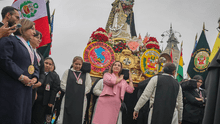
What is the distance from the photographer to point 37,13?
5.54m

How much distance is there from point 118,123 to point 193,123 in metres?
2.12

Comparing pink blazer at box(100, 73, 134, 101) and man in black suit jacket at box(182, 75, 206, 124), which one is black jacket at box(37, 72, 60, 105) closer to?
pink blazer at box(100, 73, 134, 101)

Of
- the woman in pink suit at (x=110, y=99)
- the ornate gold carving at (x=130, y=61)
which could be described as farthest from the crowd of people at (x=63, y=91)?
the ornate gold carving at (x=130, y=61)

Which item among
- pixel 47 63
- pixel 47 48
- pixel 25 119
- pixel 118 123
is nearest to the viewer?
pixel 25 119

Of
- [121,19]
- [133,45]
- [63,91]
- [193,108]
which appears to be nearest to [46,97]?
[63,91]

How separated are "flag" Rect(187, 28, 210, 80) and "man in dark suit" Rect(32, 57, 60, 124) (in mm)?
6780

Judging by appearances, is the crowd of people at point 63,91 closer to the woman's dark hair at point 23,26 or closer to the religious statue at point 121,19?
the woman's dark hair at point 23,26

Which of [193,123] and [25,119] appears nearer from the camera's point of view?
[25,119]

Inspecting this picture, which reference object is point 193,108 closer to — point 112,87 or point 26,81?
point 112,87

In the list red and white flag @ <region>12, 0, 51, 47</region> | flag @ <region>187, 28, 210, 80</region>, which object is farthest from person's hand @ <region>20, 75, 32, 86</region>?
flag @ <region>187, 28, 210, 80</region>

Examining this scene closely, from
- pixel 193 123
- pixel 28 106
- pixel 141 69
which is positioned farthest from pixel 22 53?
pixel 141 69

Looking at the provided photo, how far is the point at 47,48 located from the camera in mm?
6926

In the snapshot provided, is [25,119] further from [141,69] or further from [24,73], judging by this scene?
[141,69]

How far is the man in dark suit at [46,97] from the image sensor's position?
3.74 metres
